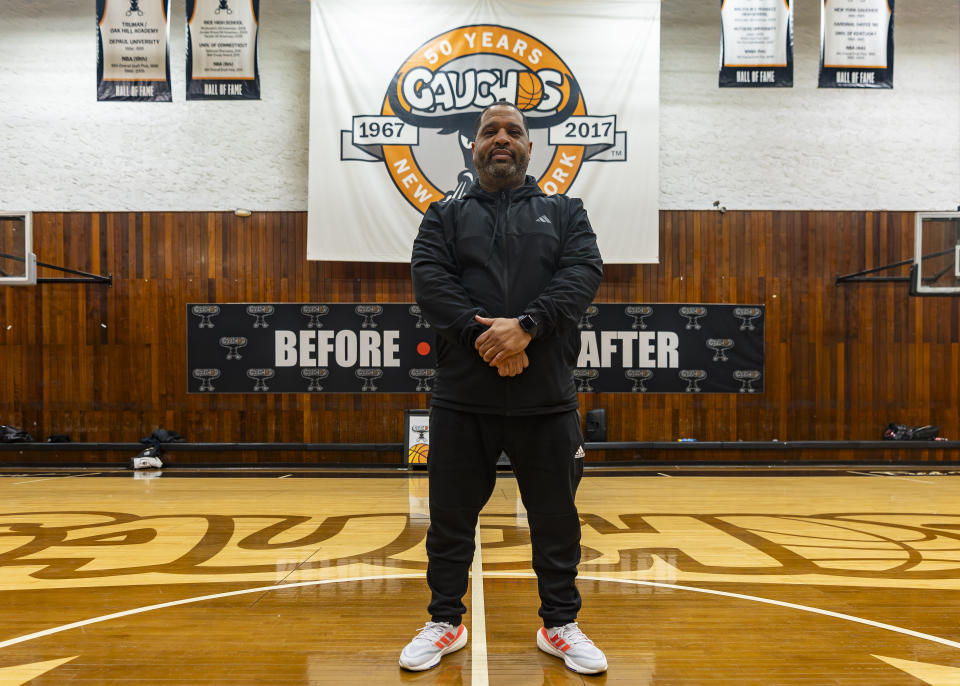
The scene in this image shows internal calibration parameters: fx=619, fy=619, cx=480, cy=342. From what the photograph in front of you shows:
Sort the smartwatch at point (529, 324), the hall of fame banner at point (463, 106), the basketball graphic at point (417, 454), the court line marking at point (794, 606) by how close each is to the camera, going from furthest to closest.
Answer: the hall of fame banner at point (463, 106) < the basketball graphic at point (417, 454) < the court line marking at point (794, 606) < the smartwatch at point (529, 324)

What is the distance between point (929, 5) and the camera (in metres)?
8.36

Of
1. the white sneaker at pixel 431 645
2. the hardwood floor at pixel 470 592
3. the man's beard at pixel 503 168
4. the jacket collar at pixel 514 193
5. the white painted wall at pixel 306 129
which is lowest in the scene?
the hardwood floor at pixel 470 592

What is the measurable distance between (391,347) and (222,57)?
3.85 m

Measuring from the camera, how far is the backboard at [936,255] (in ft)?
24.0

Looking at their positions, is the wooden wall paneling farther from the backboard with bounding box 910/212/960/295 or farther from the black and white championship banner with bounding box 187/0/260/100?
the black and white championship banner with bounding box 187/0/260/100

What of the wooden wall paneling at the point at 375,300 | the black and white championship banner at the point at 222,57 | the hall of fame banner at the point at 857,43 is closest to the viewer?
the hall of fame banner at the point at 857,43

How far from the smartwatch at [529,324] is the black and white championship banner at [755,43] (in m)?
5.93

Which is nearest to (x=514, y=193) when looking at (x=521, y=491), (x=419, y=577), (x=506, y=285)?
(x=506, y=285)

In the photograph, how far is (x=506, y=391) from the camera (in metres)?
2.05

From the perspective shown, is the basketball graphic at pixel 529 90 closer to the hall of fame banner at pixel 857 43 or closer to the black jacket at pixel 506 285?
the hall of fame banner at pixel 857 43

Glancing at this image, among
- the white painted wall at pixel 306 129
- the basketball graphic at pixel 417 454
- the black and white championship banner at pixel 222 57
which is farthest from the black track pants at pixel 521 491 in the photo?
the white painted wall at pixel 306 129

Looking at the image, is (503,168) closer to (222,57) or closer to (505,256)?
(505,256)

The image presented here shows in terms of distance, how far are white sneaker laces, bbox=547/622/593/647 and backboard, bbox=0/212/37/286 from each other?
775 centimetres

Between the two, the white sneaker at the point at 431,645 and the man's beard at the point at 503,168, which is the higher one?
the man's beard at the point at 503,168
